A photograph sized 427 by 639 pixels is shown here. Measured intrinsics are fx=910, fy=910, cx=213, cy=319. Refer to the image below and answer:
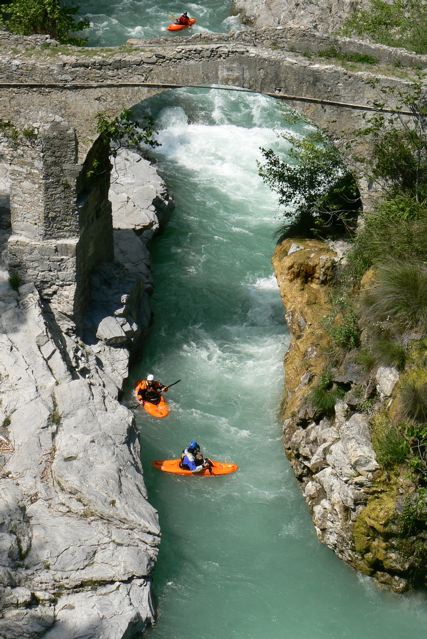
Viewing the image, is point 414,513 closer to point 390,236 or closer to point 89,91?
point 390,236

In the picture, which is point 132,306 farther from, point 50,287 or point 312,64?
point 312,64

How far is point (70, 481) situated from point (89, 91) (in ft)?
19.2

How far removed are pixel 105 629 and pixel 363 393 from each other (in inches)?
179

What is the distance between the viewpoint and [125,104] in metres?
13.8

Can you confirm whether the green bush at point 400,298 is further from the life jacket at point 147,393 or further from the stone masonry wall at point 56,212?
the stone masonry wall at point 56,212

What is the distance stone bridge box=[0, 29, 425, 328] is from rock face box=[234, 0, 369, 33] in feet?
41.8

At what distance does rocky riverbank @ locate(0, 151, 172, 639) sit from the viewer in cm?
1096

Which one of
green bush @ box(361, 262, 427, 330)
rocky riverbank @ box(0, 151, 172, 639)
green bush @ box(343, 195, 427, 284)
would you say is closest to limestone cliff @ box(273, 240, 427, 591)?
green bush @ box(361, 262, 427, 330)

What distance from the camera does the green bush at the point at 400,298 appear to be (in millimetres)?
12133

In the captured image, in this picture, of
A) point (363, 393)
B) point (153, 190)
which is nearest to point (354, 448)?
point (363, 393)

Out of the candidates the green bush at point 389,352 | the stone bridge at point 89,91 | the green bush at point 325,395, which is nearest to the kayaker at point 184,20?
the stone bridge at point 89,91

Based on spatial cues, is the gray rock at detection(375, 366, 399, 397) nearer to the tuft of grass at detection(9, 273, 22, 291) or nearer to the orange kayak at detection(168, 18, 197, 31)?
the tuft of grass at detection(9, 273, 22, 291)

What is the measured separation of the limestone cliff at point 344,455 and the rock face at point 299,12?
14286 millimetres

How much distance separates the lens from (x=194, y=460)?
1356 centimetres
